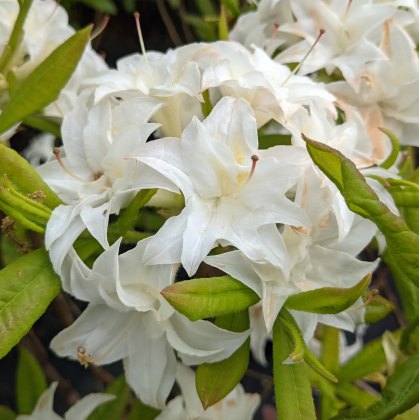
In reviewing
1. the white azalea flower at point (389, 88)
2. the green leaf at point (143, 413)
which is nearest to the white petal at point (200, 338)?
the green leaf at point (143, 413)

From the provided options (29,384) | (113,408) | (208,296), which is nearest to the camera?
(208,296)

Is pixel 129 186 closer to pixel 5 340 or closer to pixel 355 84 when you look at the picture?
pixel 5 340

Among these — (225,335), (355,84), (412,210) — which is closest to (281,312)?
(225,335)

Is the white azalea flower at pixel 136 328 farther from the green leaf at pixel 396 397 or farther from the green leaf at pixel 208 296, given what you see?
the green leaf at pixel 396 397

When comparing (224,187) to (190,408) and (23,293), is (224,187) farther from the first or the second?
(190,408)

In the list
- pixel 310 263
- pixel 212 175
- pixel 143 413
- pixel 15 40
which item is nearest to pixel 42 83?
pixel 15 40

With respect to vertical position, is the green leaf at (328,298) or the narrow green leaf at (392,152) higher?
the green leaf at (328,298)

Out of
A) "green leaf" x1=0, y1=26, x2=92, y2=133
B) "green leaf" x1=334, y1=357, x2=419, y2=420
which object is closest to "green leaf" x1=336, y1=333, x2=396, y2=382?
"green leaf" x1=334, y1=357, x2=419, y2=420
